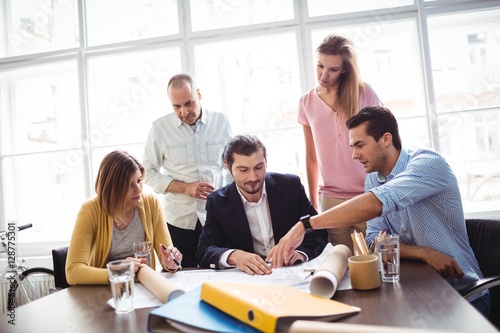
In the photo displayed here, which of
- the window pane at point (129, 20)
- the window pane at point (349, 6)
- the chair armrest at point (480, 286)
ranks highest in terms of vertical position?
the window pane at point (129, 20)

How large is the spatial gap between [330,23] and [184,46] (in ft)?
3.81

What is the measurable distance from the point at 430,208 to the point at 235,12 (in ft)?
7.80

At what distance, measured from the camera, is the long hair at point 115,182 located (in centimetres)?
183

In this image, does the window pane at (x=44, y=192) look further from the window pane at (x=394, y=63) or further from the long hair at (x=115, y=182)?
the window pane at (x=394, y=63)

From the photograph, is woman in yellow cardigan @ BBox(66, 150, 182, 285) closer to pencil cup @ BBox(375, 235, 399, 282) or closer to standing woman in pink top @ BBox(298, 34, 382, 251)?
pencil cup @ BBox(375, 235, 399, 282)

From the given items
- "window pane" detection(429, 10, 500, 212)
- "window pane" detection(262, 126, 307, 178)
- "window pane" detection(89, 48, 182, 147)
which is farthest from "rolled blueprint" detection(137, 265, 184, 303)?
"window pane" detection(429, 10, 500, 212)

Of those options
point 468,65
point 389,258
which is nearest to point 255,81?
point 468,65

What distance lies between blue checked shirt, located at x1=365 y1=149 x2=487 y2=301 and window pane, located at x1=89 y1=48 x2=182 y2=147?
2.38m

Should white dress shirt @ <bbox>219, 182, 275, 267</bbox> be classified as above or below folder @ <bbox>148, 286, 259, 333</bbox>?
above

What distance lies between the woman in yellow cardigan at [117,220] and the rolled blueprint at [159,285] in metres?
0.27

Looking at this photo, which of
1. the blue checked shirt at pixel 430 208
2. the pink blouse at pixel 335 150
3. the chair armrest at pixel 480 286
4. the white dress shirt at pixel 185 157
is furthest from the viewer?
the white dress shirt at pixel 185 157

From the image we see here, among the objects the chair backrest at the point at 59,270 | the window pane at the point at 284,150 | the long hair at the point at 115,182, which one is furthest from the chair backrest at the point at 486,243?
the chair backrest at the point at 59,270

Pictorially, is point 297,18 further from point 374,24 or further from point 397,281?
point 397,281

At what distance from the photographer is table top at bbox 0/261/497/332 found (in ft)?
2.85
